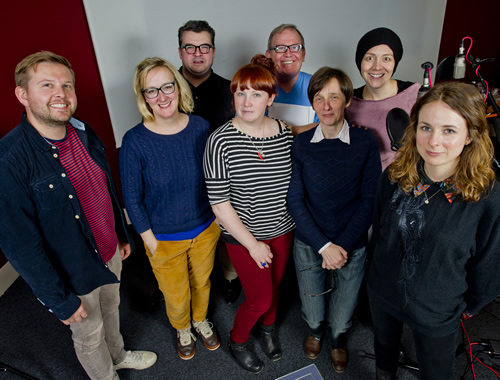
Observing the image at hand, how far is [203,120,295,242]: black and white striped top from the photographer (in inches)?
54.8

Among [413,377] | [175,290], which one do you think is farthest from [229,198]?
[413,377]

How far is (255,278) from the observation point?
157cm

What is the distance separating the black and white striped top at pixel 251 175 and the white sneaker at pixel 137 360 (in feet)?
2.95

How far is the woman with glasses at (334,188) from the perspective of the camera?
4.66 feet

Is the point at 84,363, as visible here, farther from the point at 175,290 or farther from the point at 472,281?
the point at 472,281

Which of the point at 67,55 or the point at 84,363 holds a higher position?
the point at 67,55

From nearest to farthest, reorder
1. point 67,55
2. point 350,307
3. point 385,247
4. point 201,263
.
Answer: point 385,247, point 350,307, point 201,263, point 67,55

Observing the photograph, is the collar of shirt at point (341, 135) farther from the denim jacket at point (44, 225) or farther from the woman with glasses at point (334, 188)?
the denim jacket at point (44, 225)

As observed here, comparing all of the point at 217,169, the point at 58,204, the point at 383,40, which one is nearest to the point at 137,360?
the point at 58,204

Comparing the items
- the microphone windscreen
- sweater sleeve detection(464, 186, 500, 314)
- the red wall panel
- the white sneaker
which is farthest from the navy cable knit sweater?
the red wall panel

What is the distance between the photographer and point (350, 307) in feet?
5.49

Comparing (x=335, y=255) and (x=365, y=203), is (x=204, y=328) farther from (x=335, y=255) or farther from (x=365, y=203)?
(x=365, y=203)

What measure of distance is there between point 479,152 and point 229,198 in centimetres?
91

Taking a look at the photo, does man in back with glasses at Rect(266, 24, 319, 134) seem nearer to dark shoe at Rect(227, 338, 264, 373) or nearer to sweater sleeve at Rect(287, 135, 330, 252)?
sweater sleeve at Rect(287, 135, 330, 252)
